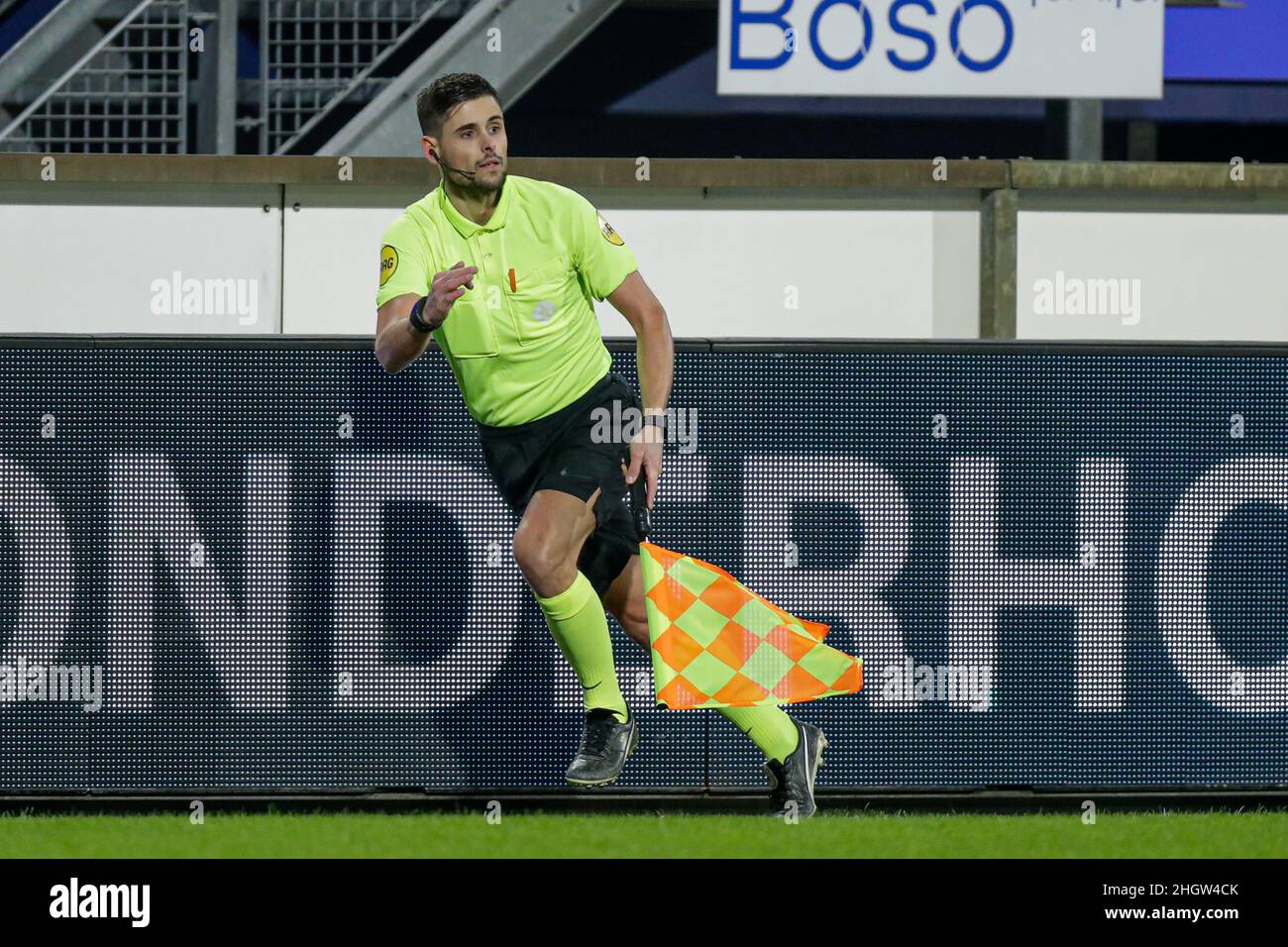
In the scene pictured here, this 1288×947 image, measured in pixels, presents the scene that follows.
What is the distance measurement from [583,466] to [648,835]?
112 centimetres

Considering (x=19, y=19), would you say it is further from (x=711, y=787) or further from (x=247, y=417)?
(x=711, y=787)

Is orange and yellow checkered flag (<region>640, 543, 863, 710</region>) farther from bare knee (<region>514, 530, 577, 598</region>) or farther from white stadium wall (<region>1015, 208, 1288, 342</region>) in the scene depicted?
white stadium wall (<region>1015, 208, 1288, 342</region>)

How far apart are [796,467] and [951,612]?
0.67m

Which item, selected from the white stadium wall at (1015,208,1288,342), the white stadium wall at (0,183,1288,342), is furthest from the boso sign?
the white stadium wall at (1015,208,1288,342)

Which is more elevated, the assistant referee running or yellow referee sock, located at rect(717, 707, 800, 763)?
A: the assistant referee running

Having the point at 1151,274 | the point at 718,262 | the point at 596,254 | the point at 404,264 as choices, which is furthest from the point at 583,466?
the point at 1151,274

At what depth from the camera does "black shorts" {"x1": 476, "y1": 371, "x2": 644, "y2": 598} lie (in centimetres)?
600

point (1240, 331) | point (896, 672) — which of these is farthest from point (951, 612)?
point (1240, 331)

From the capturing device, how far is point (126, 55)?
43.1ft

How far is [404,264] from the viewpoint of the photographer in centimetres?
593

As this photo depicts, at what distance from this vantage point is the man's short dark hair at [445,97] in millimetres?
5844
